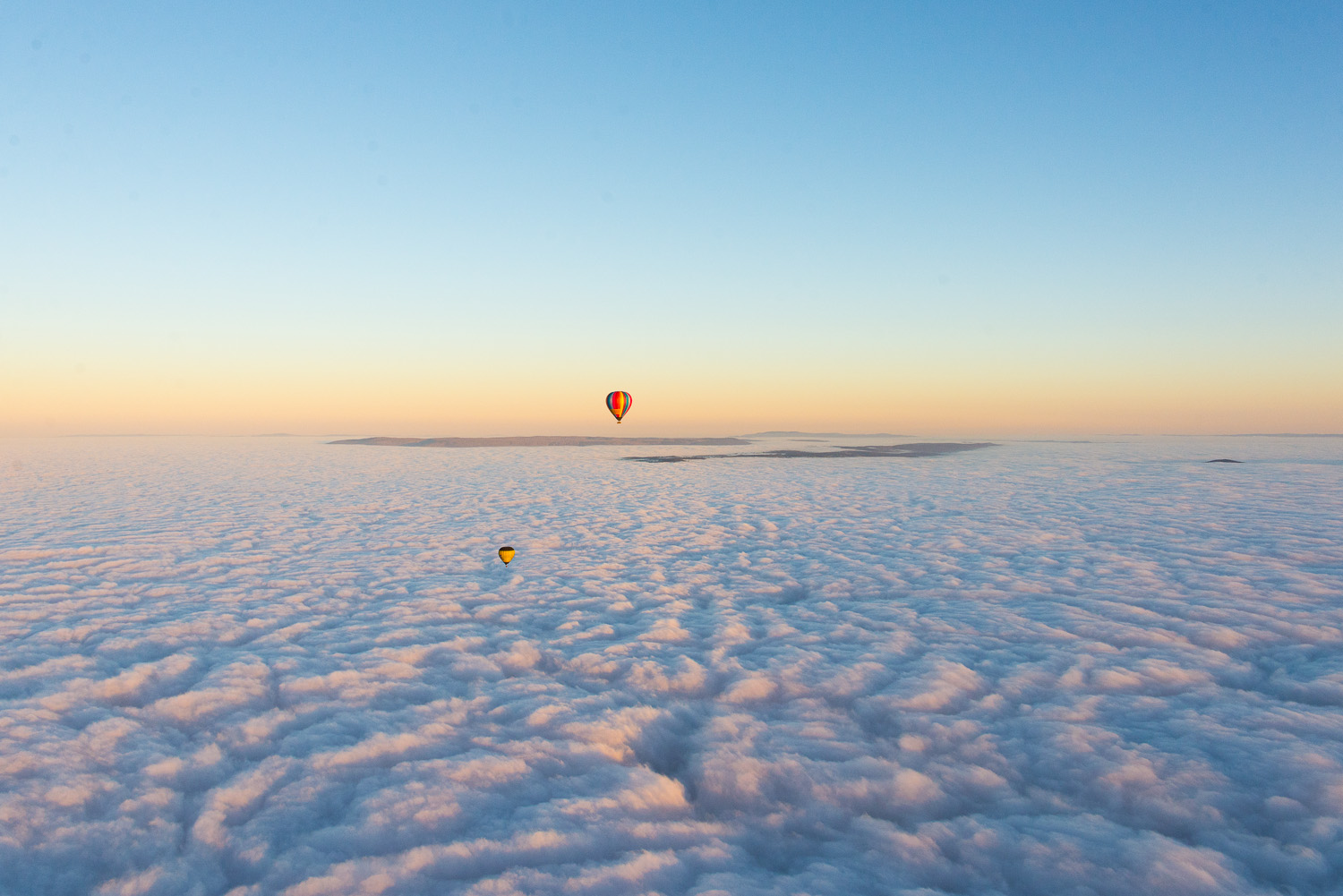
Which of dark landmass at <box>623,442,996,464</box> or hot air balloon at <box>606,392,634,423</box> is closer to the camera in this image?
hot air balloon at <box>606,392,634,423</box>

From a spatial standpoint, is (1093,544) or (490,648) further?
(1093,544)

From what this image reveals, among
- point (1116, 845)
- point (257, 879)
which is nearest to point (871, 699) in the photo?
point (1116, 845)

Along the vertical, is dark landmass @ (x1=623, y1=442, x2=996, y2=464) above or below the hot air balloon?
below

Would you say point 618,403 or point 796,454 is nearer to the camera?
point 618,403

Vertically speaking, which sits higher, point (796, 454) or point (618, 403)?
point (618, 403)

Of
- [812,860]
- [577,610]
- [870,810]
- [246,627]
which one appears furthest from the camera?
[577,610]

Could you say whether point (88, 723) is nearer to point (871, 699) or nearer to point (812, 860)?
point (812, 860)

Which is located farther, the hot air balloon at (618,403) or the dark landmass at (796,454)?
the dark landmass at (796,454)

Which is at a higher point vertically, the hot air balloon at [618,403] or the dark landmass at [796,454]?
the hot air balloon at [618,403]
